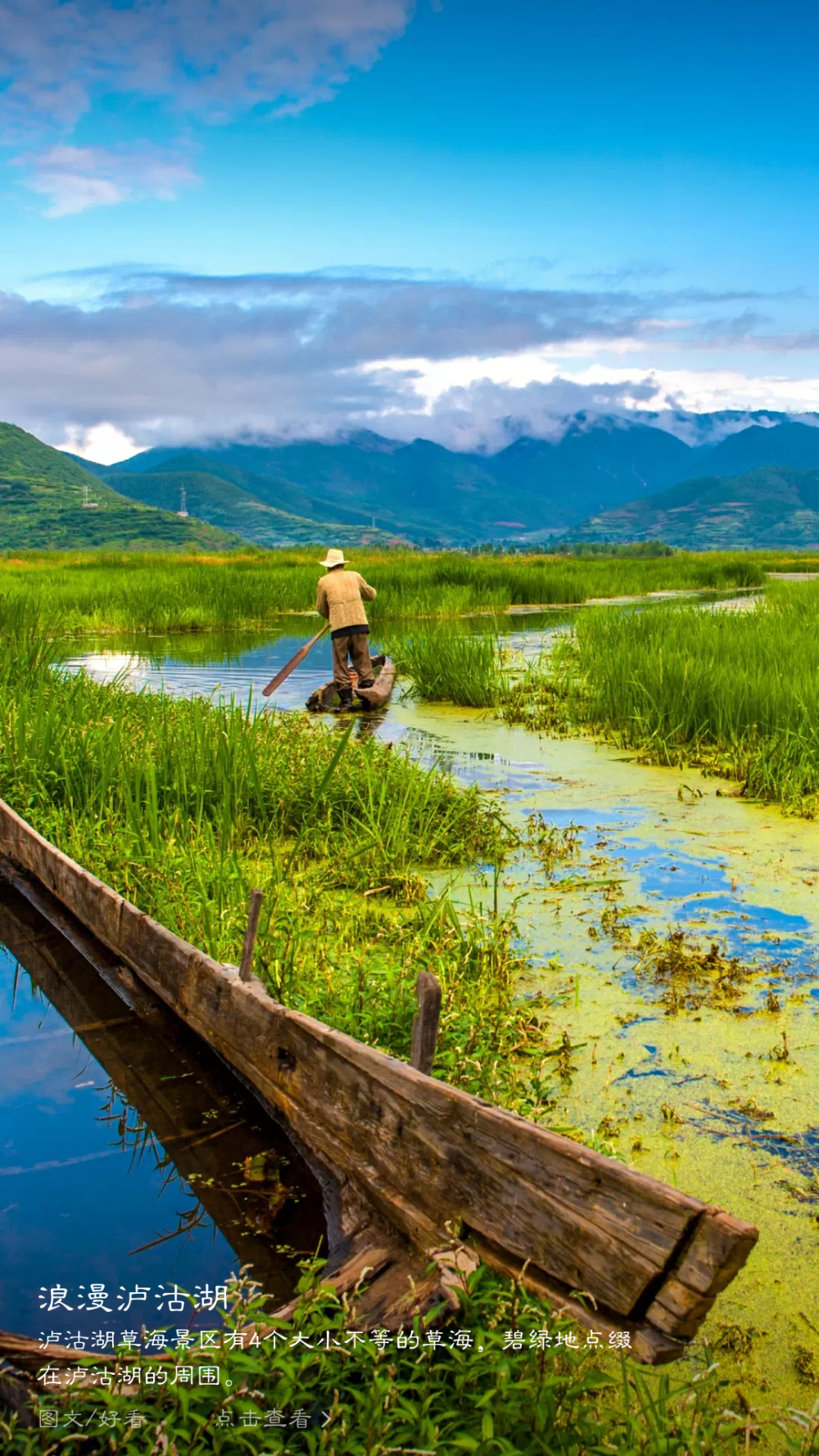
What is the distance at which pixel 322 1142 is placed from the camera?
2564mm

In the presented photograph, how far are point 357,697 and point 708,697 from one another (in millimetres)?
3561

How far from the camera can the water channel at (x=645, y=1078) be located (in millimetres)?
2627

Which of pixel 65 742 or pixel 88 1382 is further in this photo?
pixel 65 742

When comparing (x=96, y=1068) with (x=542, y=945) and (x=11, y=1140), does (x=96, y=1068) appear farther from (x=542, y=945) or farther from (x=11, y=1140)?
(x=542, y=945)

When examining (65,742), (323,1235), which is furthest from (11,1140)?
(65,742)

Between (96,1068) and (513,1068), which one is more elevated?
(513,1068)

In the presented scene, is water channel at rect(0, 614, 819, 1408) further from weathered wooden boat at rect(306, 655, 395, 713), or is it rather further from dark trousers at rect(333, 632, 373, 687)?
dark trousers at rect(333, 632, 373, 687)

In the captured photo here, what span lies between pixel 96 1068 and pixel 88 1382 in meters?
1.96

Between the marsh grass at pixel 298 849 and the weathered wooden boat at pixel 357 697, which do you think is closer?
the marsh grass at pixel 298 849

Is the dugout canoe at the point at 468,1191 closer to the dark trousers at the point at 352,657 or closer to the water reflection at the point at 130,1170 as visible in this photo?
the water reflection at the point at 130,1170

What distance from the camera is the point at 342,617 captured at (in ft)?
33.9

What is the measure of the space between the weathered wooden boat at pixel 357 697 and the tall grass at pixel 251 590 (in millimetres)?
3615

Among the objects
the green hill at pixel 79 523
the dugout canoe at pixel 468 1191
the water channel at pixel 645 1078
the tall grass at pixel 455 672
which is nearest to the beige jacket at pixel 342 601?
the tall grass at pixel 455 672

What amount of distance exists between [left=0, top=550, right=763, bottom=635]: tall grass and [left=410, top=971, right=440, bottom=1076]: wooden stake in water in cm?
1054
